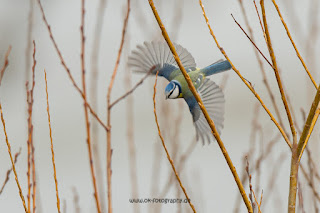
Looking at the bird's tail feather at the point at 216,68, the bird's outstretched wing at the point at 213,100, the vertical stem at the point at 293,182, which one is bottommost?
the vertical stem at the point at 293,182

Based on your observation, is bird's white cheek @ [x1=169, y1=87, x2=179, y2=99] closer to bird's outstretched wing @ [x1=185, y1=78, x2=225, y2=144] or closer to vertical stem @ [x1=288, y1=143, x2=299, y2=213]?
Answer: bird's outstretched wing @ [x1=185, y1=78, x2=225, y2=144]

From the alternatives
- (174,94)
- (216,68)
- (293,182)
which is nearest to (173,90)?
(174,94)

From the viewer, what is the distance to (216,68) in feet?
6.37

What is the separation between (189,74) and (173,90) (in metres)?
0.09

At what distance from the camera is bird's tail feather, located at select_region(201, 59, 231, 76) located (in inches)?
76.4

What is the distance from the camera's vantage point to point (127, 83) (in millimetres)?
3225

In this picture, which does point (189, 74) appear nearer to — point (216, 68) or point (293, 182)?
point (216, 68)

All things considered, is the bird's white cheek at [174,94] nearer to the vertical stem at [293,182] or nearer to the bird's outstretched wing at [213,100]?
the bird's outstretched wing at [213,100]

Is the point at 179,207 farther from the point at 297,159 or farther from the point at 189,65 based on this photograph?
the point at 297,159

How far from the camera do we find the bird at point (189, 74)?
1941 millimetres

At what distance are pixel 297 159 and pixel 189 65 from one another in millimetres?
709

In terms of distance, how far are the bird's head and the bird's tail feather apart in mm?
125

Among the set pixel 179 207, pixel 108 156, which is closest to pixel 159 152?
pixel 179 207

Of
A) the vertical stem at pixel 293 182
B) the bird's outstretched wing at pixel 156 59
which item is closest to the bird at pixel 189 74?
the bird's outstretched wing at pixel 156 59
